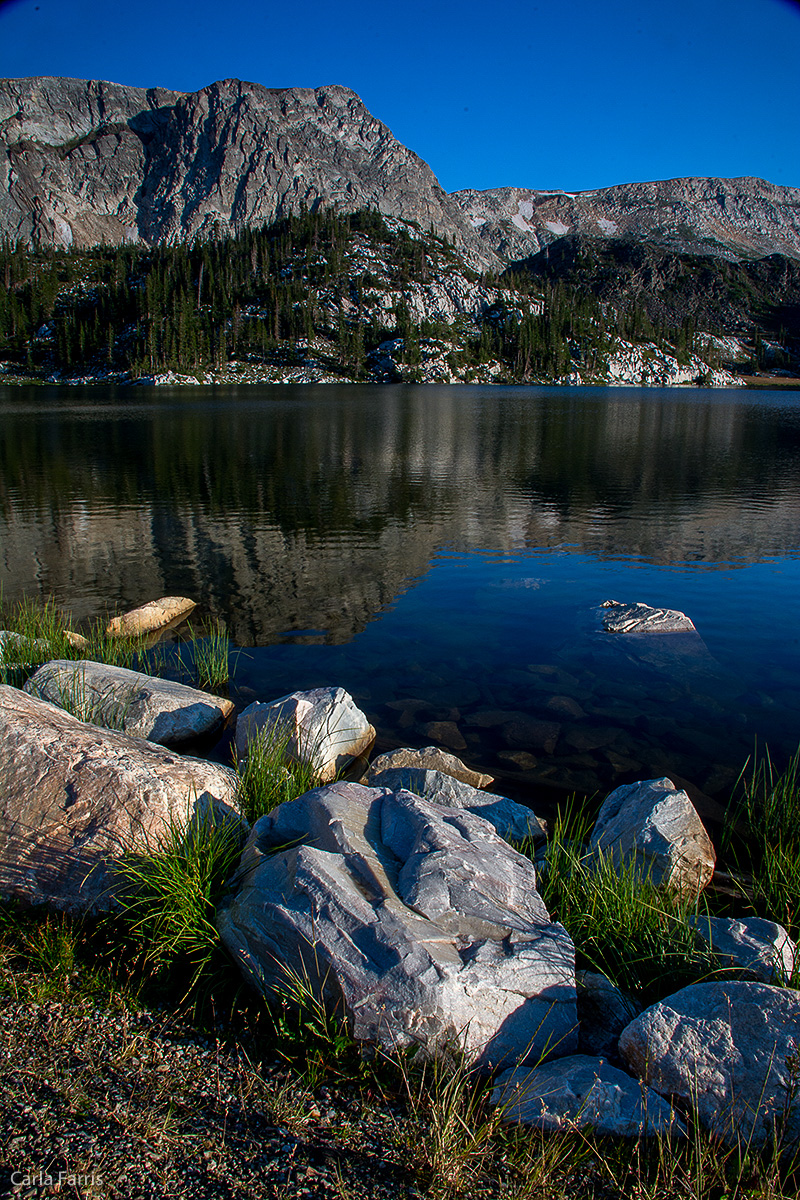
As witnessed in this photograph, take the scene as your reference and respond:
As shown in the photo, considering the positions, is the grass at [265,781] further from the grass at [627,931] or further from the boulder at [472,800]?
the grass at [627,931]

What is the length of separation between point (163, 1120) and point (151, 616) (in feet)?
47.0

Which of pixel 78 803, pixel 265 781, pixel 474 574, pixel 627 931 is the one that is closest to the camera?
pixel 627 931

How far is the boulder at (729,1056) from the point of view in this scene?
3900 mm

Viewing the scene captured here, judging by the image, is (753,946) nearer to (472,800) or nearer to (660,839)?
(660,839)

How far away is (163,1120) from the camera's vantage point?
3863 mm

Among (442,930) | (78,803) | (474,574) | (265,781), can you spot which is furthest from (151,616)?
(442,930)

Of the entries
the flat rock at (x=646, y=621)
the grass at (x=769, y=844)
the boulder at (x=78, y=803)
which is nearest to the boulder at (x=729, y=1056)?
the grass at (x=769, y=844)

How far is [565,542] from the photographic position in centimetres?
2691

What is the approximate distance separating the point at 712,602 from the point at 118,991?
1889 cm

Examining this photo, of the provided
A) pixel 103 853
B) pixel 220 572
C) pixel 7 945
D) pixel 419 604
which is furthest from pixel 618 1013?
pixel 220 572

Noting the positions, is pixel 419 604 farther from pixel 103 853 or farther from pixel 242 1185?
pixel 242 1185

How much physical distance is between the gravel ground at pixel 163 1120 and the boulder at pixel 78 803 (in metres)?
1.22

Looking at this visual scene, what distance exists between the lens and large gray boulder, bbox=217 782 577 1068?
Result: 4.44 meters

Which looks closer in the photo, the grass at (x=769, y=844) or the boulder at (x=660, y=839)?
the grass at (x=769, y=844)
